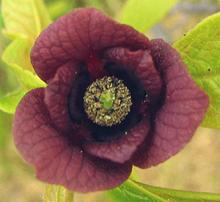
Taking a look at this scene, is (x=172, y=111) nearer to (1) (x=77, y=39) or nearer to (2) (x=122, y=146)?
(2) (x=122, y=146)

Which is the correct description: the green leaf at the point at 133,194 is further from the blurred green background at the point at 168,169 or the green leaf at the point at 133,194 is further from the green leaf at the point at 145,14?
the blurred green background at the point at 168,169

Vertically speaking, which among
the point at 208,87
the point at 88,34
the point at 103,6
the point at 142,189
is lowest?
the point at 103,6

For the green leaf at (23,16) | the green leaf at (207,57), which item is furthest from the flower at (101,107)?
the green leaf at (23,16)

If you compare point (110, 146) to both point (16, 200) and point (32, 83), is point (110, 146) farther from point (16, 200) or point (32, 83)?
point (16, 200)

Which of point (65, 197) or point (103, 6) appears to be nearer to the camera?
point (65, 197)

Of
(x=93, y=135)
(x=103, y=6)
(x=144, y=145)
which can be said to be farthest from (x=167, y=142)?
(x=103, y=6)

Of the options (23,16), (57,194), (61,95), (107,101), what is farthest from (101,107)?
(23,16)
